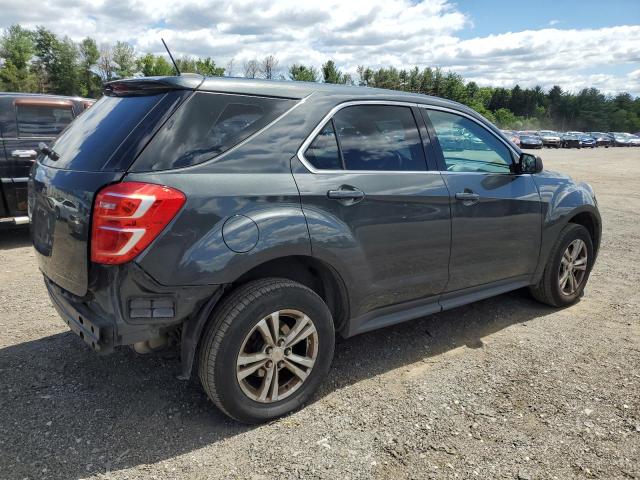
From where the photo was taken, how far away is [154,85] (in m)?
2.73

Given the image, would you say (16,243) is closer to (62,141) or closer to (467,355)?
(62,141)

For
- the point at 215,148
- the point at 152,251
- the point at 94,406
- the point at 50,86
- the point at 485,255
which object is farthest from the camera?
the point at 50,86

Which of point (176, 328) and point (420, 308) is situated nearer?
point (176, 328)

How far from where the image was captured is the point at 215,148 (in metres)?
2.64

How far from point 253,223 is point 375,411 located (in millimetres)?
1326

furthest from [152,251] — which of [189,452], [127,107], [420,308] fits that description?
[420,308]

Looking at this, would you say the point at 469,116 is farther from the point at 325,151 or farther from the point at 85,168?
the point at 85,168

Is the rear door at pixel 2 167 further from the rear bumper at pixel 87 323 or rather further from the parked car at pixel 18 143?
the rear bumper at pixel 87 323

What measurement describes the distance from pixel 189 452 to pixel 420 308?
1733mm

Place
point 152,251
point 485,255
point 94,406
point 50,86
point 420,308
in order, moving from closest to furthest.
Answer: point 152,251
point 94,406
point 420,308
point 485,255
point 50,86

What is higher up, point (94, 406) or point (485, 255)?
point (485, 255)

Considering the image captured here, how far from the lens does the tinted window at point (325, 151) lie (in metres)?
2.94

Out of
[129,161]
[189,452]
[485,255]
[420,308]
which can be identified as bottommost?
[189,452]

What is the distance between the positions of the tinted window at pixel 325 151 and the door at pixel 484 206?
88 centimetres
